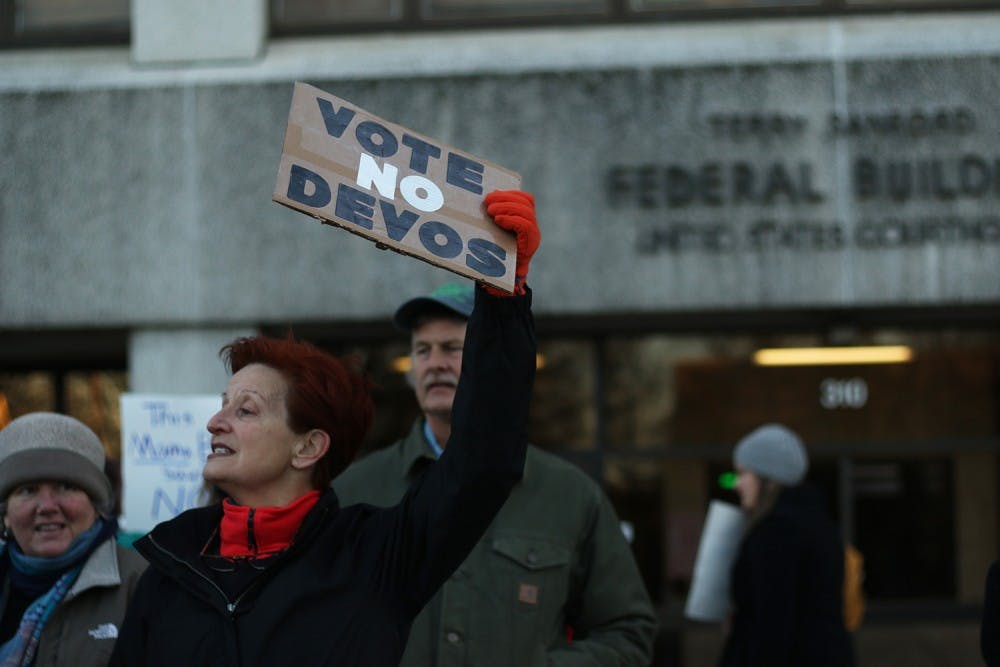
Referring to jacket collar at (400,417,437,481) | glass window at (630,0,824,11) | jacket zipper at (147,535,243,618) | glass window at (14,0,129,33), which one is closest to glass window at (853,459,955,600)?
glass window at (630,0,824,11)

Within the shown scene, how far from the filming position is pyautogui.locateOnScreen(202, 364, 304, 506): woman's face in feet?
8.81

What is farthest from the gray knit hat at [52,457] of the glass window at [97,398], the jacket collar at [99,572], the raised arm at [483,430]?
the glass window at [97,398]

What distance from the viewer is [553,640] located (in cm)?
364

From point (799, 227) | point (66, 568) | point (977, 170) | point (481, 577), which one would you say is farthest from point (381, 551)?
point (977, 170)

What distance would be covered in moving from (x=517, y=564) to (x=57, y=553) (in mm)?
1240

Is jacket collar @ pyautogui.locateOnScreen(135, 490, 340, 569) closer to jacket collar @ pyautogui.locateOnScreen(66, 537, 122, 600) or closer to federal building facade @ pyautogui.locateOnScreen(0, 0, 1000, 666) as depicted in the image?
jacket collar @ pyautogui.locateOnScreen(66, 537, 122, 600)

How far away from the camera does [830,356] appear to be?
8.04 meters

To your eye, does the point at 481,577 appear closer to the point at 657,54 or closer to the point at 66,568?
the point at 66,568

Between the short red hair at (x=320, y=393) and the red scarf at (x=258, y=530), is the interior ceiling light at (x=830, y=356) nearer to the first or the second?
the short red hair at (x=320, y=393)

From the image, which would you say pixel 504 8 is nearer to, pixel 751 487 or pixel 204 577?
pixel 751 487

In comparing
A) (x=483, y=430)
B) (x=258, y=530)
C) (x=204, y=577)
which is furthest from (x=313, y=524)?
(x=483, y=430)

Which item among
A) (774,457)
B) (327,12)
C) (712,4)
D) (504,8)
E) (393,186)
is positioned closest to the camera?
(393,186)

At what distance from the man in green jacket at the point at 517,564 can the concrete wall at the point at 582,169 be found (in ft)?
12.9

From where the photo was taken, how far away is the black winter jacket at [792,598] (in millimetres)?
5512
